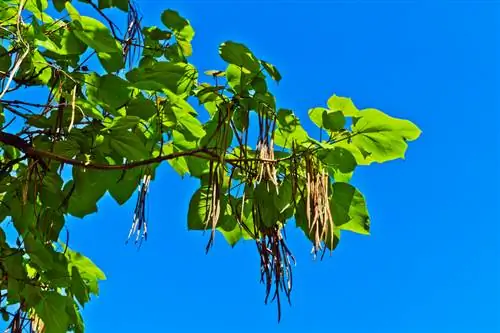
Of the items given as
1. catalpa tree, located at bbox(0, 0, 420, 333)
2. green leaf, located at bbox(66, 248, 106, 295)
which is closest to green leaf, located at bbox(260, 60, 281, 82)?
catalpa tree, located at bbox(0, 0, 420, 333)

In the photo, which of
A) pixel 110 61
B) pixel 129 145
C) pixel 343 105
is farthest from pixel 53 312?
pixel 343 105

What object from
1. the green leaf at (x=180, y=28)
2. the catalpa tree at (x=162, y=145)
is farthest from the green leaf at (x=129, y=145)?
the green leaf at (x=180, y=28)

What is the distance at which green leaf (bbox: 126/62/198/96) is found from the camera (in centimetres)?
133

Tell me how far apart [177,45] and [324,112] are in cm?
55

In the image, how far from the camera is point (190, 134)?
1.37 meters

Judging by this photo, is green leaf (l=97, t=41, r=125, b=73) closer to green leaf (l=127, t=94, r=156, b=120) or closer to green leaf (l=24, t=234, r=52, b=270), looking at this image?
green leaf (l=127, t=94, r=156, b=120)

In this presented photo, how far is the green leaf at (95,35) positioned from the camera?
1.29 m

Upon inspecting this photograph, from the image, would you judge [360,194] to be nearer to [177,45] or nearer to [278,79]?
[278,79]

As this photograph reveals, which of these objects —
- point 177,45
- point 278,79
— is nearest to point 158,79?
point 278,79

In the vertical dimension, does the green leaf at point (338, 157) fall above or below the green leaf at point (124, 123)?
below

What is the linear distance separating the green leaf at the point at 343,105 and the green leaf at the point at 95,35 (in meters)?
0.41

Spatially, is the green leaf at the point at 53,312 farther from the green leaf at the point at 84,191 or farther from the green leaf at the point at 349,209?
the green leaf at the point at 349,209

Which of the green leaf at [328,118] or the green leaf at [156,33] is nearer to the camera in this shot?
the green leaf at [328,118]

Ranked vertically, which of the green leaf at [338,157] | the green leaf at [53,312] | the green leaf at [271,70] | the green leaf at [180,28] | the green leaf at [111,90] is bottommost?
the green leaf at [53,312]
